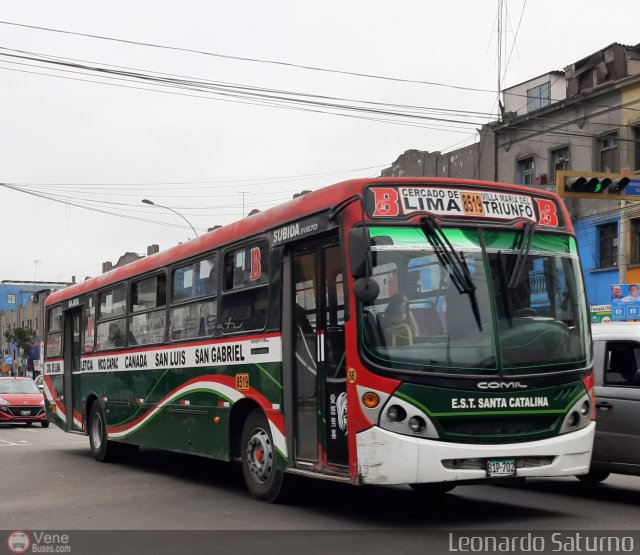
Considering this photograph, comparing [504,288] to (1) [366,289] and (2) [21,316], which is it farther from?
(2) [21,316]

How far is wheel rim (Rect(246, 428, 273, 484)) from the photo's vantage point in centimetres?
1103

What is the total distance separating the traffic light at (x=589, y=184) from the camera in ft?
65.4

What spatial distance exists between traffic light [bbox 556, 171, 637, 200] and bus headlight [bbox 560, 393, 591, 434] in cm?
1053

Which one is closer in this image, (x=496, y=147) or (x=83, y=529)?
(x=83, y=529)

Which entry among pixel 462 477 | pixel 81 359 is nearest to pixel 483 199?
pixel 462 477

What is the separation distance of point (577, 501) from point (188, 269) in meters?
5.61

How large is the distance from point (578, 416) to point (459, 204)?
7.36 feet

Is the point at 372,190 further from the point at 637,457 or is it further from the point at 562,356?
the point at 637,457

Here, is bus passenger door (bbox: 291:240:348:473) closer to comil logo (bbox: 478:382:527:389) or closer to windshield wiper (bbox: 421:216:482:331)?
windshield wiper (bbox: 421:216:482:331)

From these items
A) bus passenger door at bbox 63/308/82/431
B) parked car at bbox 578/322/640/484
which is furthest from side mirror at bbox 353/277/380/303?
bus passenger door at bbox 63/308/82/431

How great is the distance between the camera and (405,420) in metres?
8.95

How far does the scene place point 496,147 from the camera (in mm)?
37625

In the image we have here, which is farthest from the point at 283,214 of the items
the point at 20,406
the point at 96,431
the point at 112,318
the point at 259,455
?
the point at 20,406

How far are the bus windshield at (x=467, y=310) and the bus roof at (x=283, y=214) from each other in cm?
54
